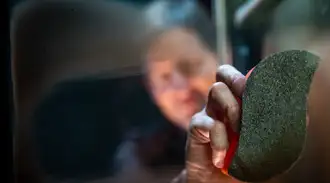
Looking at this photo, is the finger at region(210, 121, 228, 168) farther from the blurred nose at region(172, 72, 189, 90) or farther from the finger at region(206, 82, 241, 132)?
the blurred nose at region(172, 72, 189, 90)

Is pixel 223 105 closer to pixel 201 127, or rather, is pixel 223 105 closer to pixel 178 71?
pixel 201 127

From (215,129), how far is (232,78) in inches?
2.6

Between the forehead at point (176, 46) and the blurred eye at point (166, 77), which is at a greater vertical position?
the forehead at point (176, 46)

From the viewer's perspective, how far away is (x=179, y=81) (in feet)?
2.31

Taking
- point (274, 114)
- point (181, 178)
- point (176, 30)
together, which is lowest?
point (181, 178)

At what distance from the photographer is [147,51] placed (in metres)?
0.72

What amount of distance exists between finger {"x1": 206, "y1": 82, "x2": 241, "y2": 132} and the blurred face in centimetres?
10

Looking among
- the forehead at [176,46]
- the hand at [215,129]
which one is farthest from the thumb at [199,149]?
the forehead at [176,46]

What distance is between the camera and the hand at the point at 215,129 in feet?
1.74

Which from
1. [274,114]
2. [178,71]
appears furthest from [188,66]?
[274,114]

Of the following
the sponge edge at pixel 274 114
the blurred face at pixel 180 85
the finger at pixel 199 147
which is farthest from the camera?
the blurred face at pixel 180 85

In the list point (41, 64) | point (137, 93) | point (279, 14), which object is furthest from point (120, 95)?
point (279, 14)

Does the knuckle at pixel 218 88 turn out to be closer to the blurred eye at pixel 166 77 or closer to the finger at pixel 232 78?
the finger at pixel 232 78

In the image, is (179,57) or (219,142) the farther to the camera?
(179,57)
